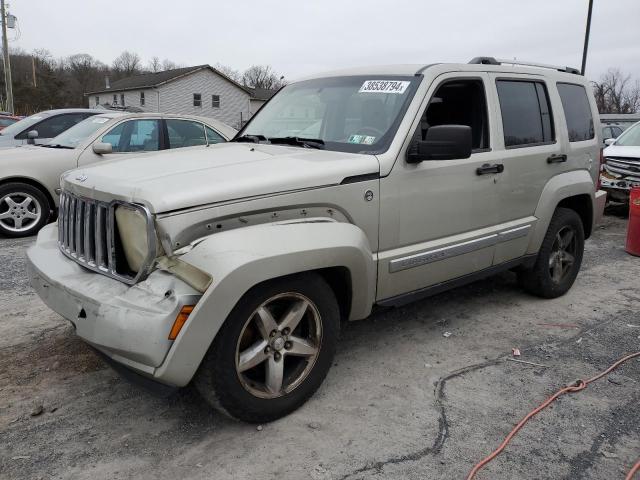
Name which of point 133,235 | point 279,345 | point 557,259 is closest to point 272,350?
point 279,345

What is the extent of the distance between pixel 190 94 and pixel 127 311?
43.1 m

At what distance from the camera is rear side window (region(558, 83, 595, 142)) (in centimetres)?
485

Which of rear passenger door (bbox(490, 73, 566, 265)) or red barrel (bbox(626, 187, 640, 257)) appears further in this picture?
red barrel (bbox(626, 187, 640, 257))

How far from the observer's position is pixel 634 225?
6.88m

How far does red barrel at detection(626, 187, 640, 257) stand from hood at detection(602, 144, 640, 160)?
282 centimetres

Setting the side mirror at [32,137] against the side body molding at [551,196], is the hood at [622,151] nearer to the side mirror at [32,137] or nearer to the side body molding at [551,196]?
the side body molding at [551,196]

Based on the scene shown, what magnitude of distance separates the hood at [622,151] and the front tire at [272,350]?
831 cm

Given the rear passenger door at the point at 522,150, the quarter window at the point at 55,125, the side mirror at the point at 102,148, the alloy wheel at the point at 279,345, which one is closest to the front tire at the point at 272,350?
the alloy wheel at the point at 279,345

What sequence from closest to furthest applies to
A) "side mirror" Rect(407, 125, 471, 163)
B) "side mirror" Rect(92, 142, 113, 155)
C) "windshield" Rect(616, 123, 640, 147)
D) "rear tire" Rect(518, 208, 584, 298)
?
"side mirror" Rect(407, 125, 471, 163) → "rear tire" Rect(518, 208, 584, 298) → "side mirror" Rect(92, 142, 113, 155) → "windshield" Rect(616, 123, 640, 147)

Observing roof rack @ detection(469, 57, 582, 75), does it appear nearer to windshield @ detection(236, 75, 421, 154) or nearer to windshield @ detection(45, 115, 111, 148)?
windshield @ detection(236, 75, 421, 154)

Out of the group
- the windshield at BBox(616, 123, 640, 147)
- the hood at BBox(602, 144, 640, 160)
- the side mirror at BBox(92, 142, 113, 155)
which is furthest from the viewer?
the windshield at BBox(616, 123, 640, 147)

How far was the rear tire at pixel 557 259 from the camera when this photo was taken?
4774 mm

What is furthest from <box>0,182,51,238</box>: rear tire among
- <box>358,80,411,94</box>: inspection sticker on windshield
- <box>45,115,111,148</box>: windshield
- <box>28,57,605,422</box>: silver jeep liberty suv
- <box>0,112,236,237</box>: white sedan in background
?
<box>358,80,411,94</box>: inspection sticker on windshield

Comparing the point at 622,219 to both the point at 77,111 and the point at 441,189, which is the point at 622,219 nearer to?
the point at 441,189
